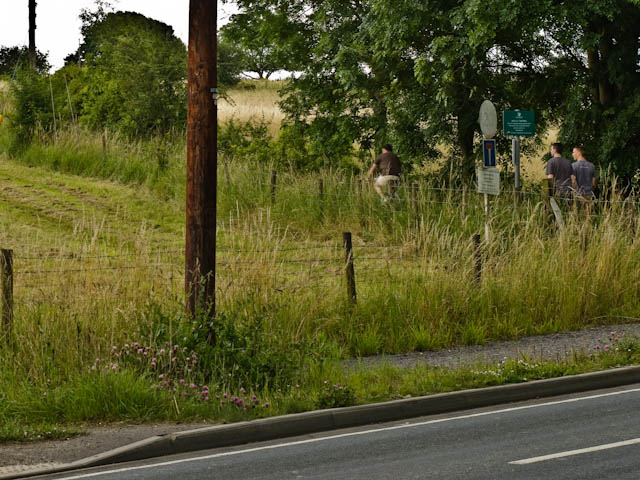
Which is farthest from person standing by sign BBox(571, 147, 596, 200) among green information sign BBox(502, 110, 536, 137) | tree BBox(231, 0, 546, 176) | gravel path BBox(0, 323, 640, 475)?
gravel path BBox(0, 323, 640, 475)

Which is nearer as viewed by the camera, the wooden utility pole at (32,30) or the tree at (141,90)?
the tree at (141,90)

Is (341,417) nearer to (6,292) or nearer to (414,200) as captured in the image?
(6,292)

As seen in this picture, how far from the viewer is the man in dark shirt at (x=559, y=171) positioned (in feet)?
60.7

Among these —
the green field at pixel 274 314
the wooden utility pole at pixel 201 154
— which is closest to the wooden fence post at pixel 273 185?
the green field at pixel 274 314

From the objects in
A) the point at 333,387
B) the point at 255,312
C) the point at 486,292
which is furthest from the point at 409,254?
the point at 333,387

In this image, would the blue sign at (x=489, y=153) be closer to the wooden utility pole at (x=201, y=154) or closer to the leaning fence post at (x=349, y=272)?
the leaning fence post at (x=349, y=272)

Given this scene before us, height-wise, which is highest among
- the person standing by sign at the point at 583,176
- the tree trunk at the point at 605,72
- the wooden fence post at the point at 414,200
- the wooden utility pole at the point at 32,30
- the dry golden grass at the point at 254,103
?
the wooden utility pole at the point at 32,30

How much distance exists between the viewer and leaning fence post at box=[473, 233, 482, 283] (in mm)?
13461

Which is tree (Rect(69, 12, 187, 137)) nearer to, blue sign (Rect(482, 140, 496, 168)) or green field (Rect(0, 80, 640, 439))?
green field (Rect(0, 80, 640, 439))

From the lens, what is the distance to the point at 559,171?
1862 cm

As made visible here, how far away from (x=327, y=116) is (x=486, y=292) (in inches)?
670

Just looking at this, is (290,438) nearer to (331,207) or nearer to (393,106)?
(331,207)

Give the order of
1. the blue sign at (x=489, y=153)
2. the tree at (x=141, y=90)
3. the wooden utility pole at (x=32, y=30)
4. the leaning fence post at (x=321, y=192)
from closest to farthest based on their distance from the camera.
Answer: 1. the blue sign at (x=489, y=153)
2. the leaning fence post at (x=321, y=192)
3. the tree at (x=141, y=90)
4. the wooden utility pole at (x=32, y=30)

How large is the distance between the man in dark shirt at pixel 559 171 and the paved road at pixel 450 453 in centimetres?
974
